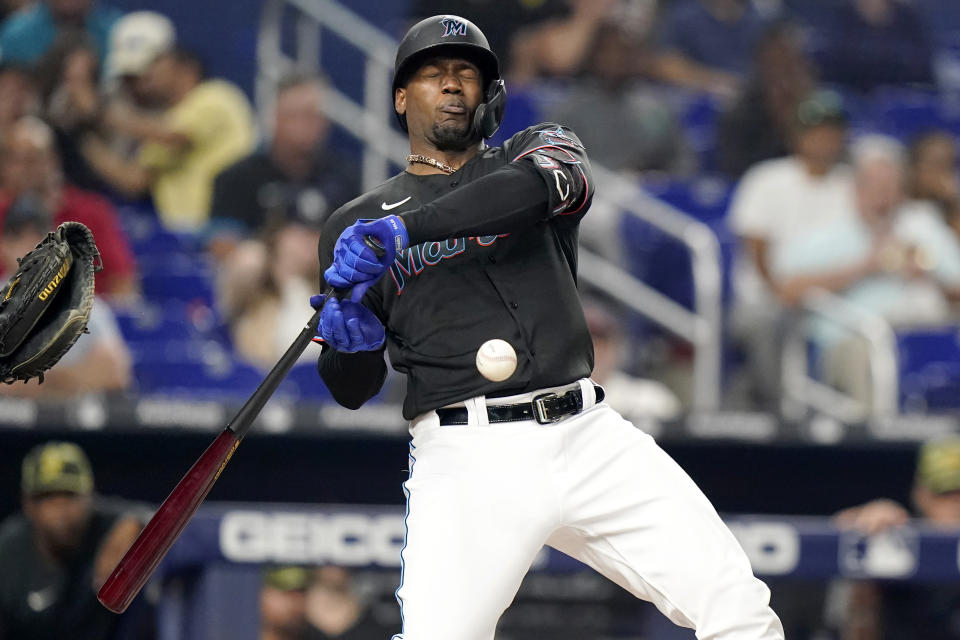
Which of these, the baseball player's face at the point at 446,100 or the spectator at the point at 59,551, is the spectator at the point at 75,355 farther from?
the baseball player's face at the point at 446,100

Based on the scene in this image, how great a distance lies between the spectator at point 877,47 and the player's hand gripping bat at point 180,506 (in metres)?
6.32

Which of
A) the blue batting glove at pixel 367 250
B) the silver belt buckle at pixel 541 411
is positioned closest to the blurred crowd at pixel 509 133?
the silver belt buckle at pixel 541 411

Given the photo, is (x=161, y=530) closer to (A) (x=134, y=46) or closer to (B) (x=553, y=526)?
(B) (x=553, y=526)

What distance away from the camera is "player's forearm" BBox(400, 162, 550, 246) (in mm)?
2871

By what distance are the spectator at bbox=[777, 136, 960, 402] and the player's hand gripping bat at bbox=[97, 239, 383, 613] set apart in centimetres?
395

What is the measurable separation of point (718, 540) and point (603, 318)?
9.15 ft

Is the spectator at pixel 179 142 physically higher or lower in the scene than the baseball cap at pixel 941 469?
higher

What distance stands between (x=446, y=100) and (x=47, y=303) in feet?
3.10

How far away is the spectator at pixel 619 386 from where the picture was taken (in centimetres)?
542

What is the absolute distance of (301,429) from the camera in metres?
5.25

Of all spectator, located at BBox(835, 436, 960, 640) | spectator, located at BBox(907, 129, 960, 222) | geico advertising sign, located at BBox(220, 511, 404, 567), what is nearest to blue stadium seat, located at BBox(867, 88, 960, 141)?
spectator, located at BBox(907, 129, 960, 222)

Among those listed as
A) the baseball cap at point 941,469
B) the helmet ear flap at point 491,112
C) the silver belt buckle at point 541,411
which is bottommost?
the baseball cap at point 941,469

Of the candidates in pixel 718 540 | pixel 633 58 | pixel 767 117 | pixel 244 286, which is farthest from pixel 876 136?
pixel 718 540

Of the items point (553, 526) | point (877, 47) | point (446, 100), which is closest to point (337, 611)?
point (553, 526)
